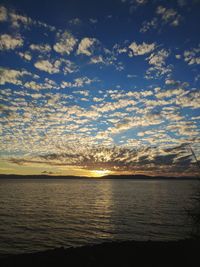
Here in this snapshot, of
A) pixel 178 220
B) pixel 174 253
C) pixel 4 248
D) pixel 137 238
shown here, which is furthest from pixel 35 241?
pixel 178 220

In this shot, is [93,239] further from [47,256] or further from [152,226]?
[47,256]

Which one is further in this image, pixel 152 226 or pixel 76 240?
pixel 152 226

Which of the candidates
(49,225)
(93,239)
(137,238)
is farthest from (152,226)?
(49,225)

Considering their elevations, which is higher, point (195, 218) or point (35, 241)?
point (195, 218)

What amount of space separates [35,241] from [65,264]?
1478cm

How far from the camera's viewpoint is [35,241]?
28.0 m

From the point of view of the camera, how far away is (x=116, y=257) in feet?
53.1

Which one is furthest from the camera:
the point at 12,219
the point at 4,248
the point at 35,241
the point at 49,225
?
the point at 12,219

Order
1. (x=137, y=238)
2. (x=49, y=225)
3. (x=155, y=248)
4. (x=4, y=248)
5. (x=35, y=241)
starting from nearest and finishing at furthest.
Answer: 1. (x=155, y=248)
2. (x=4, y=248)
3. (x=35, y=241)
4. (x=137, y=238)
5. (x=49, y=225)

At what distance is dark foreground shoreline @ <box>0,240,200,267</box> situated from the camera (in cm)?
1488

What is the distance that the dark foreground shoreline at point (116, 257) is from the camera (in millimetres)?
14883

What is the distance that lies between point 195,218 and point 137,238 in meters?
Result: 12.5

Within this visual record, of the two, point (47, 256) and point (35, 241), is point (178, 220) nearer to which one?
point (35, 241)

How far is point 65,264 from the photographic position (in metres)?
14.8
